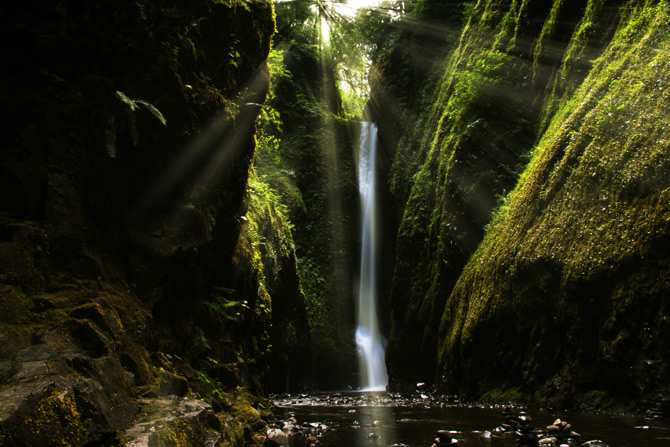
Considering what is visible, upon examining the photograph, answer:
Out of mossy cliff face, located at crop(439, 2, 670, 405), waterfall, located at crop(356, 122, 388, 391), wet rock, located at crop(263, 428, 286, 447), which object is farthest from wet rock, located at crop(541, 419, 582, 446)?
waterfall, located at crop(356, 122, 388, 391)

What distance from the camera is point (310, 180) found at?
21.5m

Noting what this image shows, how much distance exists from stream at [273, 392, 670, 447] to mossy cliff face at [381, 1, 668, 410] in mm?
664

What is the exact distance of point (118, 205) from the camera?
4633 mm

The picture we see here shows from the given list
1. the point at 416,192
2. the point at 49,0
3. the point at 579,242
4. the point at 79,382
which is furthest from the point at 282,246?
the point at 79,382

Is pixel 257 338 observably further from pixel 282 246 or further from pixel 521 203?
pixel 521 203

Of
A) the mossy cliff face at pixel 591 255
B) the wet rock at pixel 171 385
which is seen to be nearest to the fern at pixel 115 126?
the wet rock at pixel 171 385

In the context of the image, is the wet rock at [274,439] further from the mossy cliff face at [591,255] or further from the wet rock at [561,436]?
the mossy cliff face at [591,255]

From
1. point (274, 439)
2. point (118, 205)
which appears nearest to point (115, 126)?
point (118, 205)

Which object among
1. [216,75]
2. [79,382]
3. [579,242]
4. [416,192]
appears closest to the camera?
[79,382]

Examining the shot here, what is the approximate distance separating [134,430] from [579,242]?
21.0 feet

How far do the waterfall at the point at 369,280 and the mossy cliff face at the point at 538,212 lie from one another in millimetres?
3350

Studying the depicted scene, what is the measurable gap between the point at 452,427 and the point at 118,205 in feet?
16.8

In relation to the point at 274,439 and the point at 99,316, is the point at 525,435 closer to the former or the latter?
the point at 274,439

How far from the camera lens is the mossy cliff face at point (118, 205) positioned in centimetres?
274
